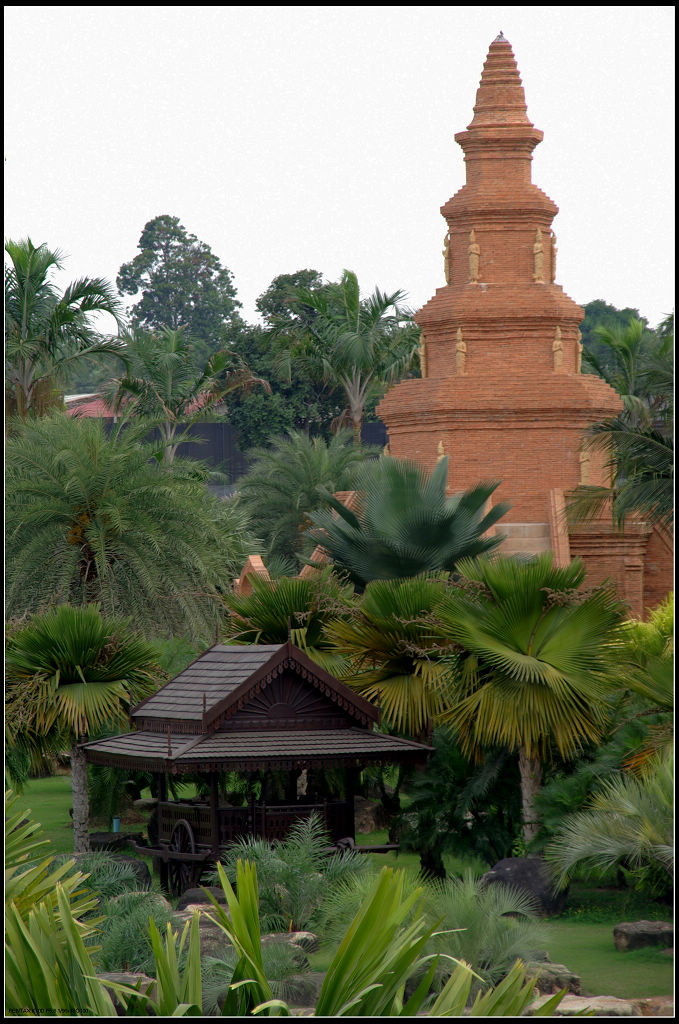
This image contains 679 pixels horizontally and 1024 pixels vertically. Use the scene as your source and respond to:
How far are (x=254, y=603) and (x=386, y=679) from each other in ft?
7.55

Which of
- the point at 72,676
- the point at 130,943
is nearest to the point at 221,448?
the point at 72,676

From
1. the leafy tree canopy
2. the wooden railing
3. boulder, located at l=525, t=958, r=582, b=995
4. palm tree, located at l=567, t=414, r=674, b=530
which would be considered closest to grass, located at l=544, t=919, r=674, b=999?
boulder, located at l=525, t=958, r=582, b=995

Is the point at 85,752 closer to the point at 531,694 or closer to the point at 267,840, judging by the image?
the point at 267,840

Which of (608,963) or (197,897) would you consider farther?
(197,897)

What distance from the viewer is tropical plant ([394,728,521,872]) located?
43.0 feet

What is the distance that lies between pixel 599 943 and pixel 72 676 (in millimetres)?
6274

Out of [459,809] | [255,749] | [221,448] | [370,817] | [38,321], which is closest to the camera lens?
[255,749]

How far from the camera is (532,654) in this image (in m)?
12.0

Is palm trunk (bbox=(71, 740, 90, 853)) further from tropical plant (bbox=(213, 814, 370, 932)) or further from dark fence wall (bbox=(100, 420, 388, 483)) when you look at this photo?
dark fence wall (bbox=(100, 420, 388, 483))

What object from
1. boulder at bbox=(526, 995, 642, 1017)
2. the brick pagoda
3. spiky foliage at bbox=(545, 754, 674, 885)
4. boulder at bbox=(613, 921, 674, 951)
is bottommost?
boulder at bbox=(613, 921, 674, 951)

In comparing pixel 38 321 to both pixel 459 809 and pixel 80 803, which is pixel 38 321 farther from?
pixel 459 809

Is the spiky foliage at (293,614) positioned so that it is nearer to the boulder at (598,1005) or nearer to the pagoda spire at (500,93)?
the boulder at (598,1005)

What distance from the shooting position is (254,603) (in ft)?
49.3

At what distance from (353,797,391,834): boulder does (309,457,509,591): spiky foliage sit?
3016 millimetres
